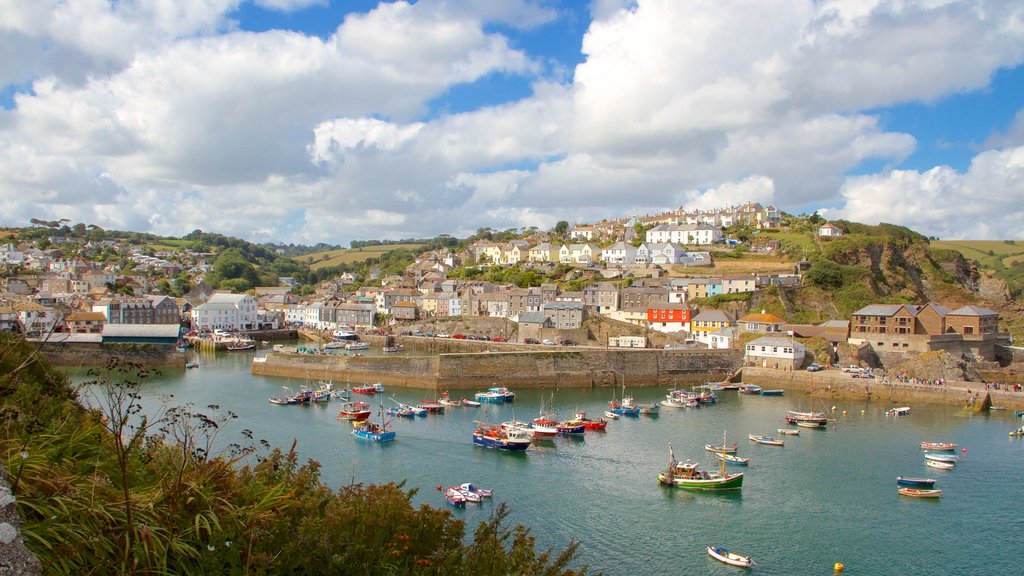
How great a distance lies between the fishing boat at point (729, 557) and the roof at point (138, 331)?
34624mm

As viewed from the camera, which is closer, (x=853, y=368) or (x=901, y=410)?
(x=901, y=410)

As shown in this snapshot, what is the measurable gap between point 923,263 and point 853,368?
24.5m

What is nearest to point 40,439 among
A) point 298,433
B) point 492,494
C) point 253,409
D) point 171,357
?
point 492,494

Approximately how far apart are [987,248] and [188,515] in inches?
4438

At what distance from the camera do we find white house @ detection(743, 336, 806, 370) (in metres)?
32.6

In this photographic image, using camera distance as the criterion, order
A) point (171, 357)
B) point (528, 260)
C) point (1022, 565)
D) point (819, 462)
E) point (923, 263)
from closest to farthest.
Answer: point (1022, 565) < point (819, 462) < point (171, 357) < point (923, 263) < point (528, 260)

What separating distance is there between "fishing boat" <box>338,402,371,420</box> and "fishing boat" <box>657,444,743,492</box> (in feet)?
36.3

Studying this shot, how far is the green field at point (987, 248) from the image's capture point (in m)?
86.8

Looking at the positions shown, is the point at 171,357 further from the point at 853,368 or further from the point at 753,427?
the point at 853,368

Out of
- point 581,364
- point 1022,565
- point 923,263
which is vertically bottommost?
point 1022,565

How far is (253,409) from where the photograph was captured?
2606cm

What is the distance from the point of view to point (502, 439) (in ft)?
66.4

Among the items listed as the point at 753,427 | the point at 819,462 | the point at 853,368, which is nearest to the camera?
the point at 819,462

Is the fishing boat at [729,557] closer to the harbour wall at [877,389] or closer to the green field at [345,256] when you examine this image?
the harbour wall at [877,389]
